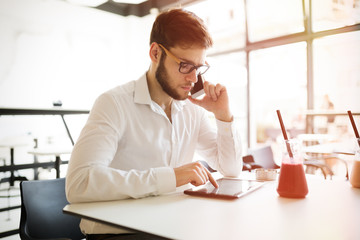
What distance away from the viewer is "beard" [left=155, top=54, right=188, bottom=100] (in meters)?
1.42

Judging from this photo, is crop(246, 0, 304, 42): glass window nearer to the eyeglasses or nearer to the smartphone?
the smartphone

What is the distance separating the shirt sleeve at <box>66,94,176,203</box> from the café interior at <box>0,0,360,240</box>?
1967 millimetres

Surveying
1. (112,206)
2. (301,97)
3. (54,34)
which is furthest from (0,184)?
(301,97)

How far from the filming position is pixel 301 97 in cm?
435

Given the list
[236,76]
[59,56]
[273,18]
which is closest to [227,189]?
[236,76]

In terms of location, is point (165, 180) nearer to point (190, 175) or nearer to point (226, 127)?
point (190, 175)

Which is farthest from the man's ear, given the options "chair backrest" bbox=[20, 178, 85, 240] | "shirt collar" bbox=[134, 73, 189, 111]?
"chair backrest" bbox=[20, 178, 85, 240]

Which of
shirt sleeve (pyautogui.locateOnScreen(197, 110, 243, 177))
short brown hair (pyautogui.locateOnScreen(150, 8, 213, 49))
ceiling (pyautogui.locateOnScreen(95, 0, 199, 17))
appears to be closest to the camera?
short brown hair (pyautogui.locateOnScreen(150, 8, 213, 49))

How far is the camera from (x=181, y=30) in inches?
52.9

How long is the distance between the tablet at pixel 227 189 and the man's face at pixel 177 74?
0.47 meters

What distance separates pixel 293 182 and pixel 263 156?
211cm

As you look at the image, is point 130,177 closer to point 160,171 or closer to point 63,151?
point 160,171

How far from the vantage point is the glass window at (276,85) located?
4.44 metres

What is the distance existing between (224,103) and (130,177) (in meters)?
0.63
